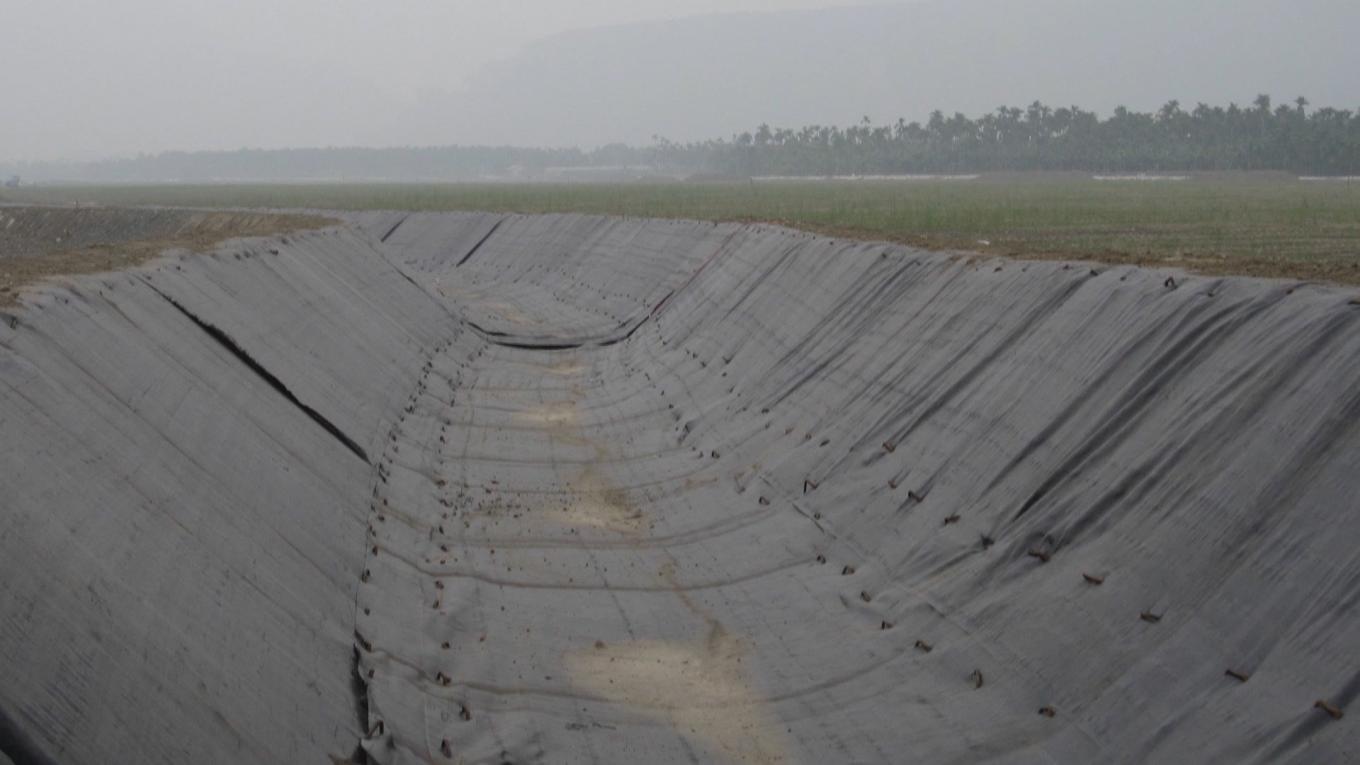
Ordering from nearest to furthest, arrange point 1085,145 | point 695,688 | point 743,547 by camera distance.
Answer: point 695,688
point 743,547
point 1085,145

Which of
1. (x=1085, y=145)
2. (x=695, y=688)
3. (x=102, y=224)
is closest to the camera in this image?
(x=695, y=688)

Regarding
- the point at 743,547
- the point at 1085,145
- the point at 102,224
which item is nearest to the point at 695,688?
the point at 743,547

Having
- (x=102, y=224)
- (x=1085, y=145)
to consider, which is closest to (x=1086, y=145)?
(x=1085, y=145)

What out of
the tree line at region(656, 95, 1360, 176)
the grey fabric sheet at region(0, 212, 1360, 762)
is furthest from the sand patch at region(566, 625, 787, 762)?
the tree line at region(656, 95, 1360, 176)

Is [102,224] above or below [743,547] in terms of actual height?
above

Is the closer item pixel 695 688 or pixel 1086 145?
pixel 695 688

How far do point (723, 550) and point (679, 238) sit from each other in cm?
1980

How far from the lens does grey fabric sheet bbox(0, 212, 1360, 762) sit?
22.0ft

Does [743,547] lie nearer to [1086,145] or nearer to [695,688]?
[695,688]

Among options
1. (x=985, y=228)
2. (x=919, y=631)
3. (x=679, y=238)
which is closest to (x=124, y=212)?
(x=679, y=238)

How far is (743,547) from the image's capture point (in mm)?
11742

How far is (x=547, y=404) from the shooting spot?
63.2ft

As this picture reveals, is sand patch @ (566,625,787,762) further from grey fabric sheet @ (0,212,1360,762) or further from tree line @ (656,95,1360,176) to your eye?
tree line @ (656,95,1360,176)

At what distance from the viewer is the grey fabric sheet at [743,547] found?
6.71 meters
